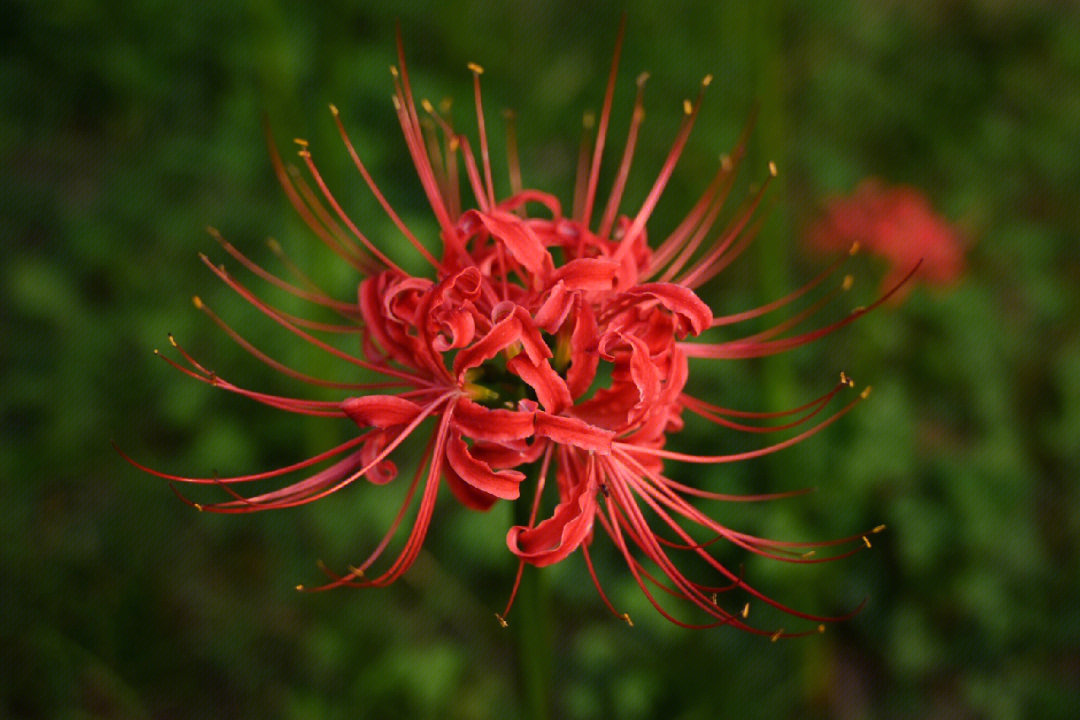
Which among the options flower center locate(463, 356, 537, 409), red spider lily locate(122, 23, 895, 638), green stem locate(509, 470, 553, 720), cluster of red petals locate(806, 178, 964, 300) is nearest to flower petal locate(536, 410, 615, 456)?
red spider lily locate(122, 23, 895, 638)

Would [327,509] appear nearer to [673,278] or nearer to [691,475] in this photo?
[691,475]

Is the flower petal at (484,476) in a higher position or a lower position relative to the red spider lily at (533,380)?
lower

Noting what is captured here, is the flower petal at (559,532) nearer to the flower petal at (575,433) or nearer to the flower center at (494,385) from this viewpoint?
the flower petal at (575,433)

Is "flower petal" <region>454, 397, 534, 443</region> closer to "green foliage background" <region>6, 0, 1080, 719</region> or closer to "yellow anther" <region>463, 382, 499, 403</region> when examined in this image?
"yellow anther" <region>463, 382, 499, 403</region>

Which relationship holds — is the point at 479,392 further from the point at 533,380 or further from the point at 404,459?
the point at 404,459

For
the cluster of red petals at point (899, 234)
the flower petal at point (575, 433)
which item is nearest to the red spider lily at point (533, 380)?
the flower petal at point (575, 433)
